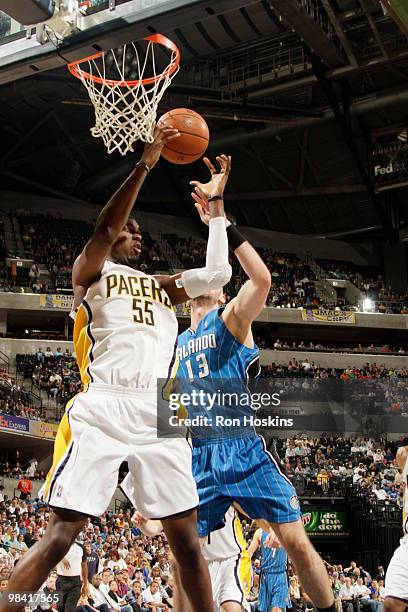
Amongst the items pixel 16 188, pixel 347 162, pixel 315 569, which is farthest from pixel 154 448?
pixel 16 188

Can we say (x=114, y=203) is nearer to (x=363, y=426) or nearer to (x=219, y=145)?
(x=363, y=426)

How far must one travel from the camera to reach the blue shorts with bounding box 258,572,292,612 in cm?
680

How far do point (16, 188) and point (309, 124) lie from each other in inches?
529

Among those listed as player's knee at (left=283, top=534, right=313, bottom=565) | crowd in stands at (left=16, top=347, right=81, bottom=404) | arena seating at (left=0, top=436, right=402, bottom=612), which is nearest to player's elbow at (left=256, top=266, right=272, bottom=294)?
player's knee at (left=283, top=534, right=313, bottom=565)

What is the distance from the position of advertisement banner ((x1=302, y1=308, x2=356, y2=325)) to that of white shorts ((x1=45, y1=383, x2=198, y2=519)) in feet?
85.1

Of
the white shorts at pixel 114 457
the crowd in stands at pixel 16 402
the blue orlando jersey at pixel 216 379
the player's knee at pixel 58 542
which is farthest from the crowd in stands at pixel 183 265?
the player's knee at pixel 58 542

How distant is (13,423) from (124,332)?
17.3 metres

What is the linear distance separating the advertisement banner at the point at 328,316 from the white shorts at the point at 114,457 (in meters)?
25.9

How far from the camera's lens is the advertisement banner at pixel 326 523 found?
1817cm

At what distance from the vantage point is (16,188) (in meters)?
32.8

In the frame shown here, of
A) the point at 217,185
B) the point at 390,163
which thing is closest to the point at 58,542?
the point at 217,185

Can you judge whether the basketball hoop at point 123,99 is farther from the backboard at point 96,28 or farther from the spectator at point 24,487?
the spectator at point 24,487

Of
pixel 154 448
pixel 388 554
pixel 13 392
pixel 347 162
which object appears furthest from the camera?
pixel 347 162

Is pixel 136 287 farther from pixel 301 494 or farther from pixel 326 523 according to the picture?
pixel 326 523
